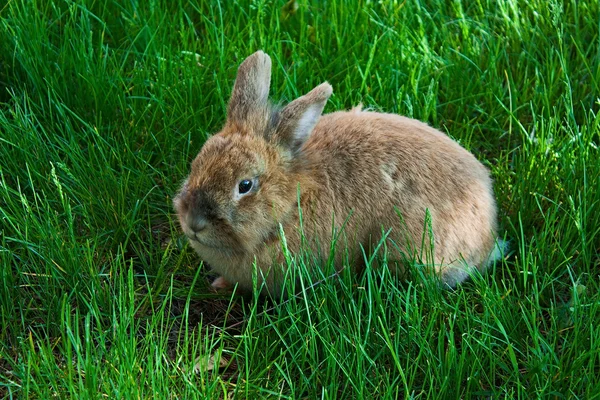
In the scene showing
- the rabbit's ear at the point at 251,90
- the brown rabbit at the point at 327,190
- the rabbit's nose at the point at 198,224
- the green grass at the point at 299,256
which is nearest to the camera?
the green grass at the point at 299,256

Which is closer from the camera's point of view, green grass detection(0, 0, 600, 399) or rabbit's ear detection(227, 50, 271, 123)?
green grass detection(0, 0, 600, 399)

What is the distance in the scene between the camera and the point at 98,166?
3904mm

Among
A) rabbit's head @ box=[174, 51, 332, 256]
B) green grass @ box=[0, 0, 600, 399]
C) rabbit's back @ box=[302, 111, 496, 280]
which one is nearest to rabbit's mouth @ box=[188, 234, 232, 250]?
rabbit's head @ box=[174, 51, 332, 256]

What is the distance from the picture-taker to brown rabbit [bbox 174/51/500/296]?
3.40 m

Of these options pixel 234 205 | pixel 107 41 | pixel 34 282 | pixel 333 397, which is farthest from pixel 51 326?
pixel 107 41

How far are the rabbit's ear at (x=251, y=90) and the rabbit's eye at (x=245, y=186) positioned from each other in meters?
0.27

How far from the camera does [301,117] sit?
3420 millimetres

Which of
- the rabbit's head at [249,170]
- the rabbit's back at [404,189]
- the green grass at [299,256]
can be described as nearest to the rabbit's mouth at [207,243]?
the rabbit's head at [249,170]

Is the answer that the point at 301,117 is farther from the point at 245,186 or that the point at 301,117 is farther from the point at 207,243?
the point at 207,243

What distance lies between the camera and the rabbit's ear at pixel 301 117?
340 centimetres

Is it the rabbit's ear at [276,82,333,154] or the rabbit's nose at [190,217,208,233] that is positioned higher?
the rabbit's ear at [276,82,333,154]

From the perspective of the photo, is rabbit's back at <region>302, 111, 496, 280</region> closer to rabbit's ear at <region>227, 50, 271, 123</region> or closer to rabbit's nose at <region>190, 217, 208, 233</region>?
rabbit's ear at <region>227, 50, 271, 123</region>

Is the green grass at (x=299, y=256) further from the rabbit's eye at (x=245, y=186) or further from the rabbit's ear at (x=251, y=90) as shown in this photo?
the rabbit's ear at (x=251, y=90)

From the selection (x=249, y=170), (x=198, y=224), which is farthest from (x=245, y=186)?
(x=198, y=224)
